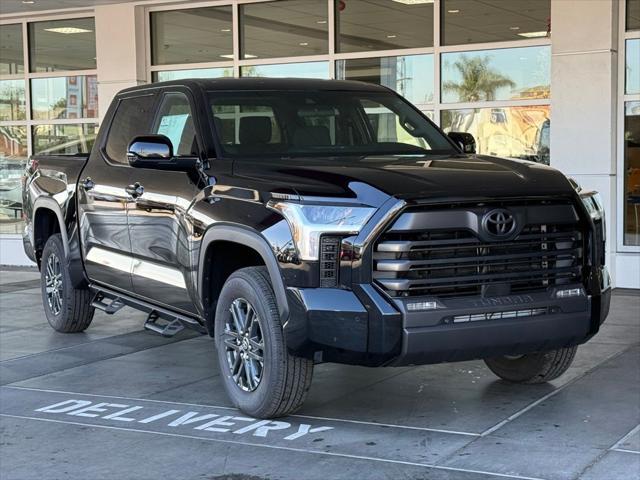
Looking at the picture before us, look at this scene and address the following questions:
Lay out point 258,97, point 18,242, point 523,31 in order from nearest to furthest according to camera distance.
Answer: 1. point 258,97
2. point 523,31
3. point 18,242

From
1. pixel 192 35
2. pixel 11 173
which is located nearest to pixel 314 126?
pixel 192 35

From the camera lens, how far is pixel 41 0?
1325 centimetres

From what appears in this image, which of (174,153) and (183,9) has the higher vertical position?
(183,9)

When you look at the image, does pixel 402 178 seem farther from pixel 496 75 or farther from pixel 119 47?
pixel 119 47

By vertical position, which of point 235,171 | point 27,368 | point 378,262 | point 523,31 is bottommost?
point 27,368

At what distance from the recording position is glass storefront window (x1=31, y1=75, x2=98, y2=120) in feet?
47.1

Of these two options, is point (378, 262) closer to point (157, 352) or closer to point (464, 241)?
point (464, 241)

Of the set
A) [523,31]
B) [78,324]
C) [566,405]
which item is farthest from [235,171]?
[523,31]

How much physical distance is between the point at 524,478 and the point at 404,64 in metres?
8.18

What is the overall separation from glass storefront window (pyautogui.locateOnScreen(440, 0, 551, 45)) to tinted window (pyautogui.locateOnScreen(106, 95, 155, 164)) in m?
5.30

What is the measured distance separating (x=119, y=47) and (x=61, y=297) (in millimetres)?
5965

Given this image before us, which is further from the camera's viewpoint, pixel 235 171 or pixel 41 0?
pixel 41 0

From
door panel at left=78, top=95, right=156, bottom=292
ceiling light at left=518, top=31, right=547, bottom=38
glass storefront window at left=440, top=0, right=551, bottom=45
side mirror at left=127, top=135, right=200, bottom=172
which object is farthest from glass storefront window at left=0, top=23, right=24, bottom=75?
side mirror at left=127, top=135, right=200, bottom=172

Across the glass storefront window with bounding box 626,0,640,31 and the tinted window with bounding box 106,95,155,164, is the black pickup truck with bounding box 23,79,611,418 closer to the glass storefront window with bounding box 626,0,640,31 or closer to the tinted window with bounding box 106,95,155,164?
the tinted window with bounding box 106,95,155,164
